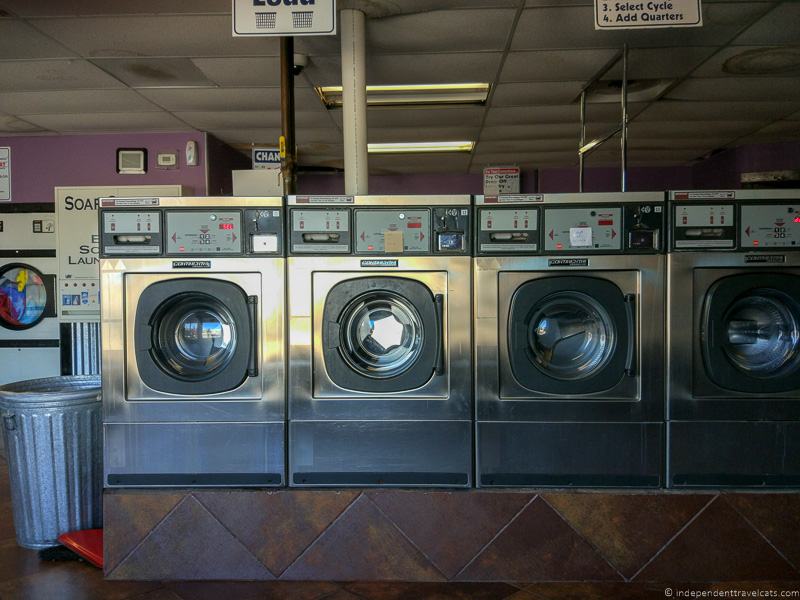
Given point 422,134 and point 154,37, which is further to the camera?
point 422,134

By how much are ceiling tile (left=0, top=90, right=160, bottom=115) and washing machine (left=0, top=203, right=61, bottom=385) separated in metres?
1.28

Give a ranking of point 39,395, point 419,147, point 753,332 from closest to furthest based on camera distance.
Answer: point 753,332 < point 39,395 < point 419,147

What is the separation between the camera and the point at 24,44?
397 cm

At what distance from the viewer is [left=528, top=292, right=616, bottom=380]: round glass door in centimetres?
293

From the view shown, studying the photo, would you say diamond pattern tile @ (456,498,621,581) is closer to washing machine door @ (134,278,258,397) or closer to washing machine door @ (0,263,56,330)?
washing machine door @ (134,278,258,397)

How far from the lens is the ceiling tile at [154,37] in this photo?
3.66 m

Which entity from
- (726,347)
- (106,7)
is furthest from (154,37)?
(726,347)

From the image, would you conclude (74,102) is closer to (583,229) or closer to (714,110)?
(583,229)

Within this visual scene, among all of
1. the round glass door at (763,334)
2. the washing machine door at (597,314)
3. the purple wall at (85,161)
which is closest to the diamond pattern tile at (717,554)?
the round glass door at (763,334)

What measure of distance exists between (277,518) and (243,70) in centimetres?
306

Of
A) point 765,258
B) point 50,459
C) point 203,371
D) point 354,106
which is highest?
point 354,106

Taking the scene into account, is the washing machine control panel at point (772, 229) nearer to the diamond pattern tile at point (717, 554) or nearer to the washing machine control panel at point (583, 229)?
the washing machine control panel at point (583, 229)

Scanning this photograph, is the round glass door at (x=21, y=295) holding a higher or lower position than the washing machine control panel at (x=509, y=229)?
lower

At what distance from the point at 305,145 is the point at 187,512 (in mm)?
4994
